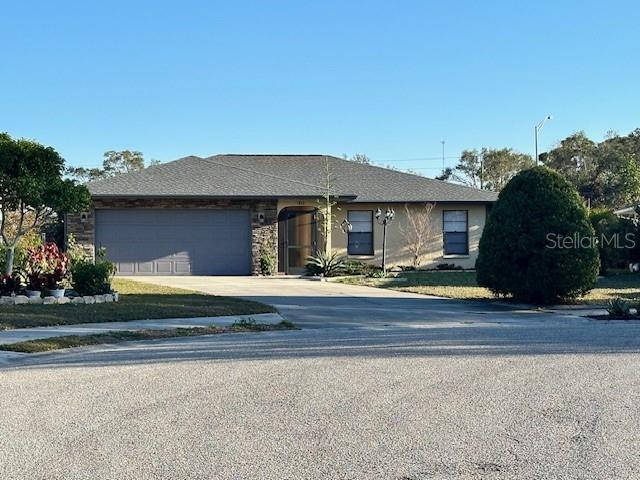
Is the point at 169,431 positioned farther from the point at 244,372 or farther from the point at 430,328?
the point at 430,328

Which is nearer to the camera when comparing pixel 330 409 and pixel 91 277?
pixel 330 409

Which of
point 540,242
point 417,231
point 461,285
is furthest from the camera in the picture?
point 417,231

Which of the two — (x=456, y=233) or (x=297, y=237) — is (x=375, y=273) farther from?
(x=456, y=233)

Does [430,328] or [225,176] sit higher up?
[225,176]

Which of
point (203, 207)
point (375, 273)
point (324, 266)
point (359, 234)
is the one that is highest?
point (203, 207)

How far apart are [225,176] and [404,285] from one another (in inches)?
418

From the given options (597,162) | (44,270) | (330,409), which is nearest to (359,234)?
(44,270)

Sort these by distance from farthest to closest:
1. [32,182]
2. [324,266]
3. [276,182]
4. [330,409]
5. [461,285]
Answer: [276,182] → [324,266] → [461,285] → [32,182] → [330,409]

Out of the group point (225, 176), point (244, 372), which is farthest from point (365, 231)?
point (244, 372)

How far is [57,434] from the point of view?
6.43 m

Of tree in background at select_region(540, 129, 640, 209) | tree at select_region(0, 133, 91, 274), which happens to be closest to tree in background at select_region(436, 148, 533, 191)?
tree in background at select_region(540, 129, 640, 209)

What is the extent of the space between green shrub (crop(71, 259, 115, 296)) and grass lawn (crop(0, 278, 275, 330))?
0.63m

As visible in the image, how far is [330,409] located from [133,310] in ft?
32.7

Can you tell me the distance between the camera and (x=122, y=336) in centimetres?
1305
